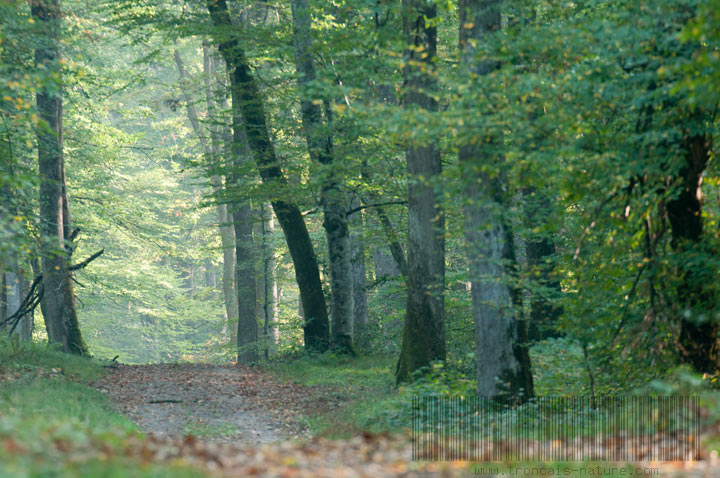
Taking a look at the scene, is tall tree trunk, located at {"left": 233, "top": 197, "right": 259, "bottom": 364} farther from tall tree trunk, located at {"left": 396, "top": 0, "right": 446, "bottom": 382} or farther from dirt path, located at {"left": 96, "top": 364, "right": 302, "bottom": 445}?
tall tree trunk, located at {"left": 396, "top": 0, "right": 446, "bottom": 382}

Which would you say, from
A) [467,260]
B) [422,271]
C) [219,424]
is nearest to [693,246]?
[467,260]

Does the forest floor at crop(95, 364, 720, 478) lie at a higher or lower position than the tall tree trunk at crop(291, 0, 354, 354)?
lower

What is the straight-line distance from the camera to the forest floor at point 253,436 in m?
4.86

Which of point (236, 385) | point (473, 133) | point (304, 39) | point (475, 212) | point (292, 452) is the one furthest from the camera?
point (304, 39)

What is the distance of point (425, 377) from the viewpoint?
10.5 m

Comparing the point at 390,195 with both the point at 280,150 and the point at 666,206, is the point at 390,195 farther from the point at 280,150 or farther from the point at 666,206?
the point at 666,206

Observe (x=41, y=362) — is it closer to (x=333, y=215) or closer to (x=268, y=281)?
(x=333, y=215)

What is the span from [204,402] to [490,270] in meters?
6.13

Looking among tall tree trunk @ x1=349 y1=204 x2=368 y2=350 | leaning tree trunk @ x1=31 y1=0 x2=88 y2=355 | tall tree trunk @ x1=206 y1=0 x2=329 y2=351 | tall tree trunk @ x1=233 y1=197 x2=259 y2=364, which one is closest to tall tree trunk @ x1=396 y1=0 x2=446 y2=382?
tall tree trunk @ x1=206 y1=0 x2=329 y2=351

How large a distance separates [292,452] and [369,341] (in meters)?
12.7

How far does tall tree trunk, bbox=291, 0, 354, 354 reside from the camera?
1457cm

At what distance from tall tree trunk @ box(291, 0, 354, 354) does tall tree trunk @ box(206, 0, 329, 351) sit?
86cm

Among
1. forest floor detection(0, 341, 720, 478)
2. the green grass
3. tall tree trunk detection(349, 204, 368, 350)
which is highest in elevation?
tall tree trunk detection(349, 204, 368, 350)

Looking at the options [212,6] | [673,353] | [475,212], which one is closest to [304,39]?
[212,6]
